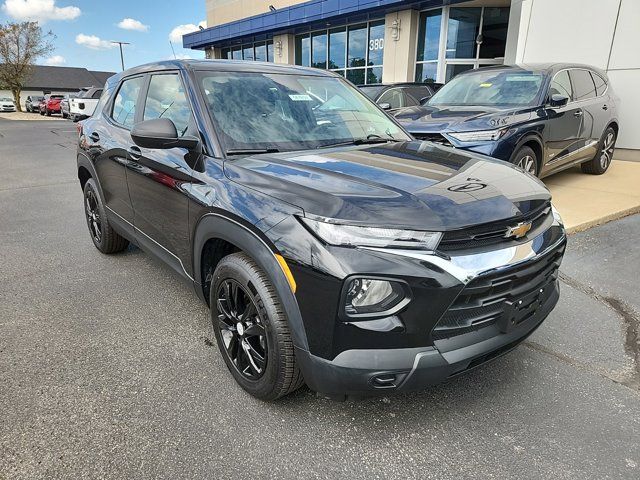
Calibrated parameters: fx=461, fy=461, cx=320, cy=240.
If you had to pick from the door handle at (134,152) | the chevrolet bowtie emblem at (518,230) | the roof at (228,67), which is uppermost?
the roof at (228,67)

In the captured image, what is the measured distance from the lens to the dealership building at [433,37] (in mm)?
9180

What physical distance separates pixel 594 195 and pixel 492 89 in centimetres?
208

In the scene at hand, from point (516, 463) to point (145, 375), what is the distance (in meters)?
2.01

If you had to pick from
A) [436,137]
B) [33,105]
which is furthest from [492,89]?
[33,105]

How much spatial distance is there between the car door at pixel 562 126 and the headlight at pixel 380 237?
482cm

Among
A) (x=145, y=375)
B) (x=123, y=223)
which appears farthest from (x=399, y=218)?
(x=123, y=223)

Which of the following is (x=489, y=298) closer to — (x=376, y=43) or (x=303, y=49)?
(x=376, y=43)

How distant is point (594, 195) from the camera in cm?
650

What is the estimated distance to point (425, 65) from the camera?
16.8 m

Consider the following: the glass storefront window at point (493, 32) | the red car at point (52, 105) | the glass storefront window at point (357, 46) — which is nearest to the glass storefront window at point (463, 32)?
the glass storefront window at point (493, 32)

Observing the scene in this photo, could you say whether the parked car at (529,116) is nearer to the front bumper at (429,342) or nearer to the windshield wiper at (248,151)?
the windshield wiper at (248,151)

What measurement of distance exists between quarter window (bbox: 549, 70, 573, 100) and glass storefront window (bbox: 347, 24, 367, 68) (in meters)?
13.3

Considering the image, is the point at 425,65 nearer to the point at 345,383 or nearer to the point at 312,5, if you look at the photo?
the point at 312,5

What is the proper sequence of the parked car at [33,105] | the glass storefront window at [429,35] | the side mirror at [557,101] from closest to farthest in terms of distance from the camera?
the side mirror at [557,101]
the glass storefront window at [429,35]
the parked car at [33,105]
